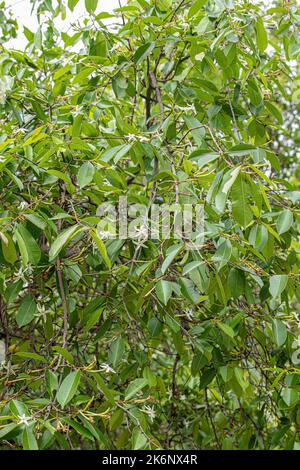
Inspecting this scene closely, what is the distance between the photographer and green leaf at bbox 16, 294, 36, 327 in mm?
1245

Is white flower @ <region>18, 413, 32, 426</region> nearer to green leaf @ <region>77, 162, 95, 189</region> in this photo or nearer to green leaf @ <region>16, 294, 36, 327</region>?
green leaf @ <region>16, 294, 36, 327</region>

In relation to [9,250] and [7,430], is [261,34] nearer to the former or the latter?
[9,250]

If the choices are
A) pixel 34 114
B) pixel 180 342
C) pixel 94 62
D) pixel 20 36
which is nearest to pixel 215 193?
pixel 180 342

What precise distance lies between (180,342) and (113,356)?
0.60ft

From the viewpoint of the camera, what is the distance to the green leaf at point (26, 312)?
1.25m

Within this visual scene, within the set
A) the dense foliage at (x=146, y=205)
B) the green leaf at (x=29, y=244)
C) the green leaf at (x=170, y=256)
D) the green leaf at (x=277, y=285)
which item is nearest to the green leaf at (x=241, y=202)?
the dense foliage at (x=146, y=205)

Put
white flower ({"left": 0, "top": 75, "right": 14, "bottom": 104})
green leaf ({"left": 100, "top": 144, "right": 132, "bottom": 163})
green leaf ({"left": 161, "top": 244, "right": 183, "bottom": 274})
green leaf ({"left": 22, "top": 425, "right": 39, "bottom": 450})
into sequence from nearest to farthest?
green leaf ({"left": 22, "top": 425, "right": 39, "bottom": 450}) → green leaf ({"left": 161, "top": 244, "right": 183, "bottom": 274}) → green leaf ({"left": 100, "top": 144, "right": 132, "bottom": 163}) → white flower ({"left": 0, "top": 75, "right": 14, "bottom": 104})

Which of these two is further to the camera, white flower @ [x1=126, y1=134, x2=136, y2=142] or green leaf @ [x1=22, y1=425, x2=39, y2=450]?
white flower @ [x1=126, y1=134, x2=136, y2=142]

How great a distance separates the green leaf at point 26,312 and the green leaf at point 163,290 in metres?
0.30

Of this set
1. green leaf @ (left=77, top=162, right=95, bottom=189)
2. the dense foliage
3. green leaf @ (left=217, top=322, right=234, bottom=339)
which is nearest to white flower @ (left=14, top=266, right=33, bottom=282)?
the dense foliage

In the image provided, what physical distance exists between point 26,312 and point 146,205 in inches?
13.6

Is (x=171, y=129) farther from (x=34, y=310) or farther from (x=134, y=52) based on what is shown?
(x=34, y=310)

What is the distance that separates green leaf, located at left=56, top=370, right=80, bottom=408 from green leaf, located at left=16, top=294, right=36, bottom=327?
26 centimetres

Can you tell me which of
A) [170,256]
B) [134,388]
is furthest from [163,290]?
[134,388]
